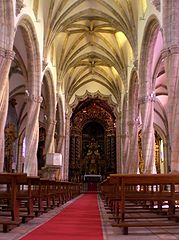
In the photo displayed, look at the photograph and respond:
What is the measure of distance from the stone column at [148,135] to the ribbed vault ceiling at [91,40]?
3.58 metres

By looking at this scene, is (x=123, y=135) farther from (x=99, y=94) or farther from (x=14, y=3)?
(x=14, y=3)

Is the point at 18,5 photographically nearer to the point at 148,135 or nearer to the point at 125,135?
the point at 148,135

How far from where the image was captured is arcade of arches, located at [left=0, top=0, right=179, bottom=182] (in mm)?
12109

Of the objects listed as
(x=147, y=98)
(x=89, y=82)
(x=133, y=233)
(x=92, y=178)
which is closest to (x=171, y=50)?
(x=147, y=98)

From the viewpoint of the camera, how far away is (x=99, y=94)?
3188 cm

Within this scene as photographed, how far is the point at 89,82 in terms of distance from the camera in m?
32.2

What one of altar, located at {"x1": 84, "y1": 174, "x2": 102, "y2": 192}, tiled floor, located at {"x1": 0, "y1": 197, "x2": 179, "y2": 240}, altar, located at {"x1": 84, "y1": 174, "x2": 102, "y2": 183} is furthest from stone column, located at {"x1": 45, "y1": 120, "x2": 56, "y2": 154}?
tiled floor, located at {"x1": 0, "y1": 197, "x2": 179, "y2": 240}

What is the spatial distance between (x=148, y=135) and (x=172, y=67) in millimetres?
5096

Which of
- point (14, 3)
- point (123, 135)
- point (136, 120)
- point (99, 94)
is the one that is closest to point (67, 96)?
point (99, 94)

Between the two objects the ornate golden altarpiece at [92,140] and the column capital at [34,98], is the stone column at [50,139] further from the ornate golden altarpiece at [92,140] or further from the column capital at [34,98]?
the ornate golden altarpiece at [92,140]

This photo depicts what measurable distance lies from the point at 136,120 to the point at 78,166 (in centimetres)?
1257

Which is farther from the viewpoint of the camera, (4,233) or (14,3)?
(14,3)

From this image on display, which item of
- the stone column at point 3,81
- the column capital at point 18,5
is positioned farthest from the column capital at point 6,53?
the column capital at point 18,5

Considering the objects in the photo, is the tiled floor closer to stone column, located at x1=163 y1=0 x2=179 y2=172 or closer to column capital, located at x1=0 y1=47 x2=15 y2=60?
stone column, located at x1=163 y1=0 x2=179 y2=172
